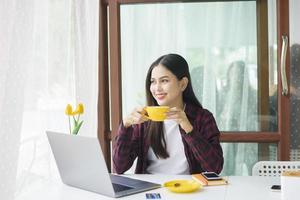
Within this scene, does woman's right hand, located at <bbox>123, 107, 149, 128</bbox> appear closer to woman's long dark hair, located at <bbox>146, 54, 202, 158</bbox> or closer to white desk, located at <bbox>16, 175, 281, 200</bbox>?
woman's long dark hair, located at <bbox>146, 54, 202, 158</bbox>

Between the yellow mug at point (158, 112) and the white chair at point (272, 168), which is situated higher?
the yellow mug at point (158, 112)

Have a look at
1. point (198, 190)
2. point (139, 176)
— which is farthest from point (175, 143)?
point (198, 190)

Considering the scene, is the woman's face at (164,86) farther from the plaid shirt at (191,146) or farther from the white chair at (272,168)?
the white chair at (272,168)

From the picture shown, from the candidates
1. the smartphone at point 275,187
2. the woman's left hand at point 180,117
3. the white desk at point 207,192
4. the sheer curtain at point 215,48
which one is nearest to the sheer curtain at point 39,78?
the white desk at point 207,192

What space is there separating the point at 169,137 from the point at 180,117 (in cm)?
26

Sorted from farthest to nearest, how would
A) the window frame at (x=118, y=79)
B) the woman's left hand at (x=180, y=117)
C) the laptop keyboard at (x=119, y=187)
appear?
the window frame at (x=118, y=79)
the woman's left hand at (x=180, y=117)
the laptop keyboard at (x=119, y=187)

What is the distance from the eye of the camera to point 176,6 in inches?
104

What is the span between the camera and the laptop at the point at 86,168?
1300 millimetres

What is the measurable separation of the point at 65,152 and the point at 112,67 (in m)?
1.29

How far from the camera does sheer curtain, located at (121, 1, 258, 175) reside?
101 inches

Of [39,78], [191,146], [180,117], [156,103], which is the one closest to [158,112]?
[180,117]

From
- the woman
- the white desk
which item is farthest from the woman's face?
the white desk

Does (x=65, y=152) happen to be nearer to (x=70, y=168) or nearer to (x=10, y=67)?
(x=70, y=168)

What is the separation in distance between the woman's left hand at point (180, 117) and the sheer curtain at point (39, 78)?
23.7 inches
